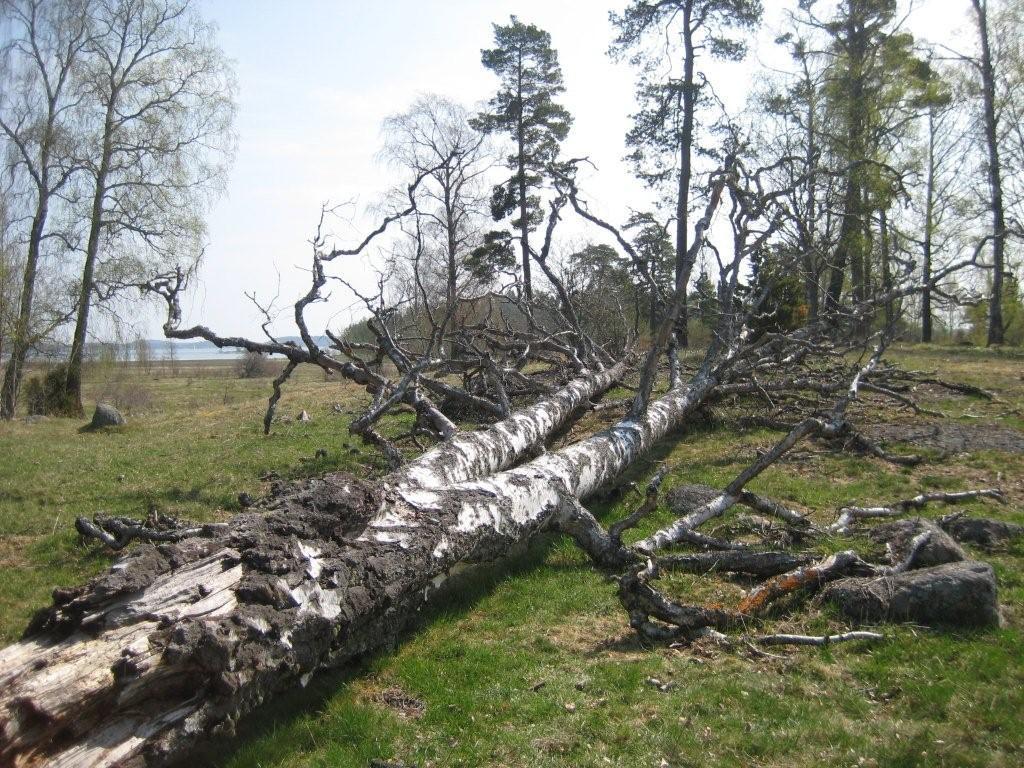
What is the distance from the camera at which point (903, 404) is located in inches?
404

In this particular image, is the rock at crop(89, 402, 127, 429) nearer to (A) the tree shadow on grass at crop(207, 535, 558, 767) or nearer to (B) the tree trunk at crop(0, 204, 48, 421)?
(B) the tree trunk at crop(0, 204, 48, 421)

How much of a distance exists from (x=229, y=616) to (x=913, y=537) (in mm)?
4132

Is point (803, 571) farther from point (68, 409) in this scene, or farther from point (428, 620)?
point (68, 409)

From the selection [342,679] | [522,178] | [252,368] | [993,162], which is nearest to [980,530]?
[342,679]

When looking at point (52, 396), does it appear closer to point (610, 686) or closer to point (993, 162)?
point (610, 686)

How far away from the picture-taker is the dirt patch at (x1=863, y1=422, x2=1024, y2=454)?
784 centimetres

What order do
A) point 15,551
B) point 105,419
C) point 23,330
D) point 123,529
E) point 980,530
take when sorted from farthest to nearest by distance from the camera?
point 23,330 → point 105,419 → point 15,551 → point 123,529 → point 980,530

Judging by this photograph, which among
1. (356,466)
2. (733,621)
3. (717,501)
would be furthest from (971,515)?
(356,466)

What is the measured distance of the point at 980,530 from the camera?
5.04m

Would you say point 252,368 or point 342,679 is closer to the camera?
point 342,679

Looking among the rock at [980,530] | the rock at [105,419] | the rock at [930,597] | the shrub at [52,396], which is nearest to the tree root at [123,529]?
the rock at [930,597]

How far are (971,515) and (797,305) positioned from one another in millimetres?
14314

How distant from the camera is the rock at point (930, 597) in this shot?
3650 millimetres

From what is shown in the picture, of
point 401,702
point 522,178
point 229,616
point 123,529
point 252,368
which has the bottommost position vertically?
point 401,702
